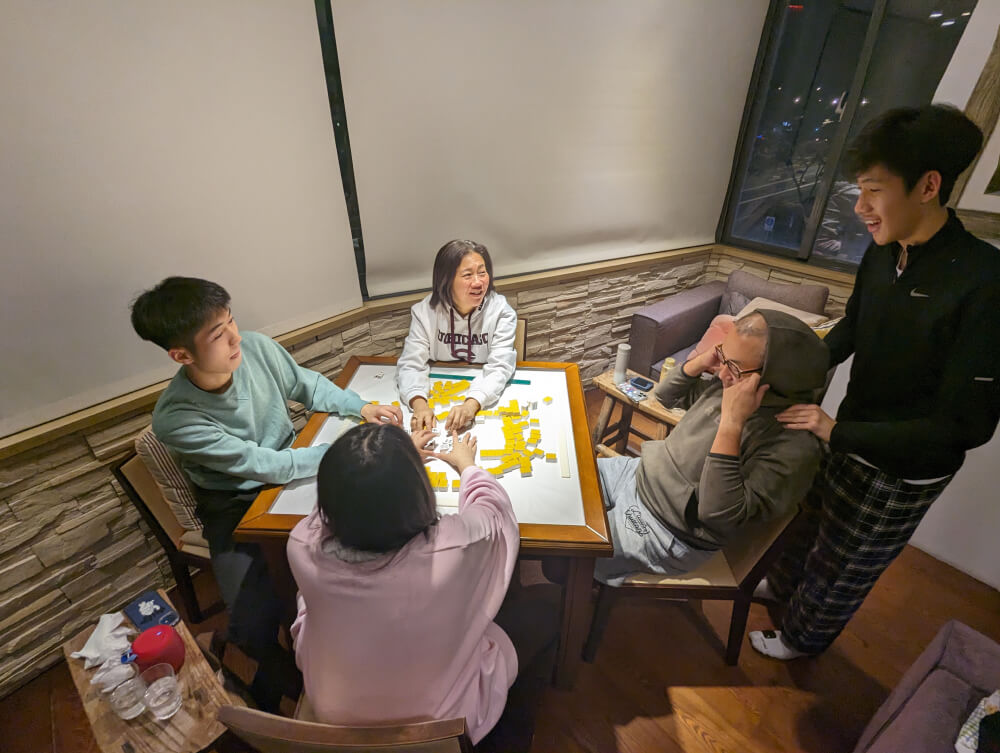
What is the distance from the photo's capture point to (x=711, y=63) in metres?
2.94

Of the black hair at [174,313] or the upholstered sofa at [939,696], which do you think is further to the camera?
the black hair at [174,313]

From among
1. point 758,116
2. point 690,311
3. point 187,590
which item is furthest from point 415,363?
point 758,116

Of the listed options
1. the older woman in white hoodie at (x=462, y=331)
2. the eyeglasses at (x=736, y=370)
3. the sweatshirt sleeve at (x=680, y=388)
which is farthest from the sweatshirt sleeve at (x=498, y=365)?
the eyeglasses at (x=736, y=370)

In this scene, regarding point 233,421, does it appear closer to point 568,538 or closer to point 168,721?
point 168,721

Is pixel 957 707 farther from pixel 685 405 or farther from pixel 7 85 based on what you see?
pixel 7 85

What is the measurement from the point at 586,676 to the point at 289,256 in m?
2.12

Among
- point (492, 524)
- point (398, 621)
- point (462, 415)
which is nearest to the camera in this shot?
point (398, 621)

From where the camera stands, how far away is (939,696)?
119 centimetres

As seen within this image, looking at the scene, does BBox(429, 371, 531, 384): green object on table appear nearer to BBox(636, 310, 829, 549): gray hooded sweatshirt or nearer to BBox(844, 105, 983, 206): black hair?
BBox(636, 310, 829, 549): gray hooded sweatshirt

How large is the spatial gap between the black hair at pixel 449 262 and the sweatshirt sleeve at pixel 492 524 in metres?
1.00

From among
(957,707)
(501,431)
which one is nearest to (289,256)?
(501,431)

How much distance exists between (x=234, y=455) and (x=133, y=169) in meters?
1.03

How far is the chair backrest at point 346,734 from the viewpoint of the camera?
2.45ft

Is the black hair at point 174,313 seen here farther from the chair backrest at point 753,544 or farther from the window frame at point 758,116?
the window frame at point 758,116
